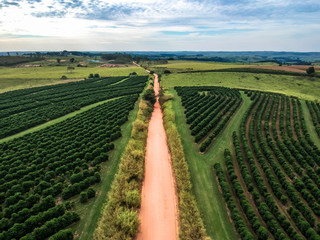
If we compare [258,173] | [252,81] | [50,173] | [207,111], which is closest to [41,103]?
[50,173]

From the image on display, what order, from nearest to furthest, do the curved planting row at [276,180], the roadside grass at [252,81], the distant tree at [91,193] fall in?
the curved planting row at [276,180], the distant tree at [91,193], the roadside grass at [252,81]

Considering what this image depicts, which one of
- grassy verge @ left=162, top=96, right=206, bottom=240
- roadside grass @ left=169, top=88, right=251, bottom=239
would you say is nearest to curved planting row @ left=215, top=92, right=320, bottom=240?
roadside grass @ left=169, top=88, right=251, bottom=239

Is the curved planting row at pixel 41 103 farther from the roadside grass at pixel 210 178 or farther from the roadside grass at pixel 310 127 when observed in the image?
the roadside grass at pixel 310 127

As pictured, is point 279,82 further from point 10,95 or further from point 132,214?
point 10,95

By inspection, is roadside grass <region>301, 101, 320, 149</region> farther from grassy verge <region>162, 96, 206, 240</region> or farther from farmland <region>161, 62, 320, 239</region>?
grassy verge <region>162, 96, 206, 240</region>

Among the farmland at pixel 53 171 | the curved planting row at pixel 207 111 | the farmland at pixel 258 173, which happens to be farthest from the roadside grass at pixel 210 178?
the farmland at pixel 53 171

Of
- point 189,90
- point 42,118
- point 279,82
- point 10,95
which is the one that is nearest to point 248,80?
point 279,82
